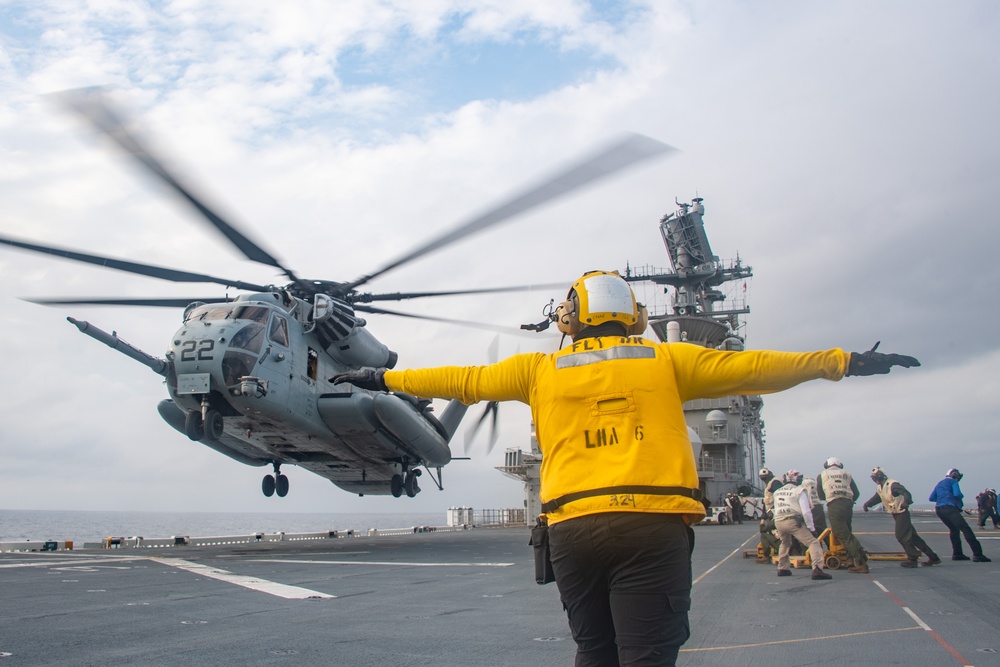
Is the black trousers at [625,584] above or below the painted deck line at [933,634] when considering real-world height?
above

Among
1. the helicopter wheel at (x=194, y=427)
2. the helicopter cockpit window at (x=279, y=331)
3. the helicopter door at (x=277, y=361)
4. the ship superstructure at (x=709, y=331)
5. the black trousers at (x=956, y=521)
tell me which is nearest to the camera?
the black trousers at (x=956, y=521)

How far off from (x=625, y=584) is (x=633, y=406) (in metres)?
0.66

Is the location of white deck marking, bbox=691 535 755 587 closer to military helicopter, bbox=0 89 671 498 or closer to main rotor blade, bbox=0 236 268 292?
military helicopter, bbox=0 89 671 498

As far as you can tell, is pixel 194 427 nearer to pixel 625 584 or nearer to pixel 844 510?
pixel 844 510

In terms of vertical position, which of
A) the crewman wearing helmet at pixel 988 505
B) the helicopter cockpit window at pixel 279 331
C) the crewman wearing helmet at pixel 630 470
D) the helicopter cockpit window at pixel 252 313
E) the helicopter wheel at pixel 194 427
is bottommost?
the crewman wearing helmet at pixel 988 505

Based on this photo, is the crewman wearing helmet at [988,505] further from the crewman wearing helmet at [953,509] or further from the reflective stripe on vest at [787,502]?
the reflective stripe on vest at [787,502]

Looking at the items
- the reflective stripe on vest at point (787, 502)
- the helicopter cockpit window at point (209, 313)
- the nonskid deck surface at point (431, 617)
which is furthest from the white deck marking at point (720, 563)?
the helicopter cockpit window at point (209, 313)

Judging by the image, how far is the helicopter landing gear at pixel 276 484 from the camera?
20.1 metres

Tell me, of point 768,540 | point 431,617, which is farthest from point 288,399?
point 768,540

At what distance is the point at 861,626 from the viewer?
6.60 metres

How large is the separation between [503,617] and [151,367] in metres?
11.1

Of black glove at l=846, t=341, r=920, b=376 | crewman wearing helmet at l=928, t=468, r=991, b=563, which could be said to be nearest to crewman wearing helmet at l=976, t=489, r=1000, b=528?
crewman wearing helmet at l=928, t=468, r=991, b=563

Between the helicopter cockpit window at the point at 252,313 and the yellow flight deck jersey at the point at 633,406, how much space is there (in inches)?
530

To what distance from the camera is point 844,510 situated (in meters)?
11.9
